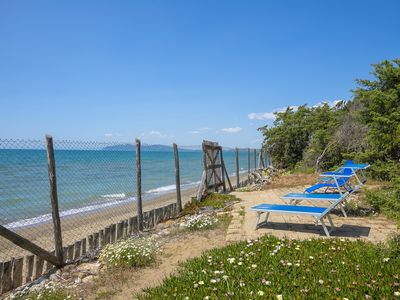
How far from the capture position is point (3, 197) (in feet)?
50.8

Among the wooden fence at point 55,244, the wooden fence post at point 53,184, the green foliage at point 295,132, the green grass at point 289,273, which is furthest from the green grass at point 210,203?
the green foliage at point 295,132

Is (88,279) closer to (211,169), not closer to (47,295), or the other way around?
(47,295)

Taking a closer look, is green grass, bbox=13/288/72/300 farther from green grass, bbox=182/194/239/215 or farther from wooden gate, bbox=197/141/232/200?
wooden gate, bbox=197/141/232/200

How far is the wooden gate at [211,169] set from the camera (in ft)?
35.1

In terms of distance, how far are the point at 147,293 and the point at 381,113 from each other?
31.3 ft

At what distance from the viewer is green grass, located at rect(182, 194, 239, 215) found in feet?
29.7

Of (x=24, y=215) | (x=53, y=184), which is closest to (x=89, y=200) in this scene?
(x=24, y=215)

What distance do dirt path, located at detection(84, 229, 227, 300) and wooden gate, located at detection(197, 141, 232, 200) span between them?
4.10 meters

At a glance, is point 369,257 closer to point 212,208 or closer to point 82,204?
point 212,208

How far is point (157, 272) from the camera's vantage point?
184 inches

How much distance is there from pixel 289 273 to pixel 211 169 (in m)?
7.72

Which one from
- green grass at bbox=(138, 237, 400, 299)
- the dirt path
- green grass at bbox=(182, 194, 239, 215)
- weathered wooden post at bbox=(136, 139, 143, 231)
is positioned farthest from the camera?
green grass at bbox=(182, 194, 239, 215)

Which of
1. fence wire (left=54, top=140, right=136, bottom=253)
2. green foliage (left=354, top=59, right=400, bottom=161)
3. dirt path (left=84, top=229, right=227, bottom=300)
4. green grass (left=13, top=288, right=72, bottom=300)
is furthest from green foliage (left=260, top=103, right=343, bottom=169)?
green grass (left=13, top=288, right=72, bottom=300)

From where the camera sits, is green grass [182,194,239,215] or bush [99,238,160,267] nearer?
bush [99,238,160,267]
